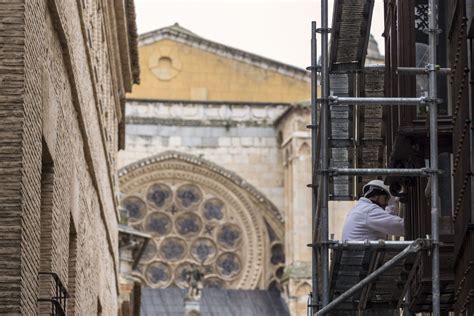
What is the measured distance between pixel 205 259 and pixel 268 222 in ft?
7.18

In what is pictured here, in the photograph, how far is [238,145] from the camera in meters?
67.2

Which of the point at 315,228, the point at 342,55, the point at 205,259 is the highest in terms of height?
the point at 342,55

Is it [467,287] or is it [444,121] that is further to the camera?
[444,121]

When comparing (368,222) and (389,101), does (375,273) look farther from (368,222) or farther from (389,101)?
(389,101)

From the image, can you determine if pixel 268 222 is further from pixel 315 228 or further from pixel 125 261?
pixel 315 228

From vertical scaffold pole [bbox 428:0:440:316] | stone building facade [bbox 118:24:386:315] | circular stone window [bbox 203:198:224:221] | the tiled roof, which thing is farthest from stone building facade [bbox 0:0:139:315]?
circular stone window [bbox 203:198:224:221]

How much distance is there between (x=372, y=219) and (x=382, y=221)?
0.12 meters

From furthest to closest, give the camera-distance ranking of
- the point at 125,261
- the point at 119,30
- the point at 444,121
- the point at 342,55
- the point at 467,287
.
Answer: the point at 125,261
the point at 119,30
the point at 342,55
the point at 444,121
the point at 467,287

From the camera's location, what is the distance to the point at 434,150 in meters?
17.8

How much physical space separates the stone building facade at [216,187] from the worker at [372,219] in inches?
1762

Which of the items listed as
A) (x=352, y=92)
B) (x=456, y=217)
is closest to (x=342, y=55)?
(x=352, y=92)

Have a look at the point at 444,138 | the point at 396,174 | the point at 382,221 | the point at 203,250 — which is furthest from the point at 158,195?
the point at 396,174

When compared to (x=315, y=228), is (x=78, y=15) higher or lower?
higher

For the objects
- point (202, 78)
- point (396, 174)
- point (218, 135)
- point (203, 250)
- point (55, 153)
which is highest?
point (55, 153)
